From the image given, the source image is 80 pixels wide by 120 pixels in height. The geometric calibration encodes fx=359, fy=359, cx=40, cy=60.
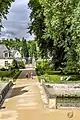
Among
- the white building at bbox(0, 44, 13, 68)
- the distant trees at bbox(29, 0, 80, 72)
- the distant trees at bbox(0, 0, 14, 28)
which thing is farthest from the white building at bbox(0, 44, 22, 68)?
the distant trees at bbox(0, 0, 14, 28)

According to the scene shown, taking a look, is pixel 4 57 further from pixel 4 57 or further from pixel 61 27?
pixel 61 27

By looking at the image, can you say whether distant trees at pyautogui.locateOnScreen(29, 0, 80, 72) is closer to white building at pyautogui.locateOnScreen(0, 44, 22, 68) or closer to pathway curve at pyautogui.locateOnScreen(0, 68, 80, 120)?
pathway curve at pyautogui.locateOnScreen(0, 68, 80, 120)

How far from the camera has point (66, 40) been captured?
44.0 metres

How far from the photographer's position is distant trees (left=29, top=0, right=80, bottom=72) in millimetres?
34719

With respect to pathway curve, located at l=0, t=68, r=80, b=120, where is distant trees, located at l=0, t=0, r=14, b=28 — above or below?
above

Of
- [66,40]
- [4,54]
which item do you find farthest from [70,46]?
[4,54]

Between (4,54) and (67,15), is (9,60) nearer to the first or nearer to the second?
(4,54)

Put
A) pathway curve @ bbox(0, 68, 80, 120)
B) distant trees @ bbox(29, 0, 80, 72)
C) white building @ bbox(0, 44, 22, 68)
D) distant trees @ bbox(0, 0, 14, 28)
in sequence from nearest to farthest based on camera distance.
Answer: pathway curve @ bbox(0, 68, 80, 120) → distant trees @ bbox(29, 0, 80, 72) → distant trees @ bbox(0, 0, 14, 28) → white building @ bbox(0, 44, 22, 68)

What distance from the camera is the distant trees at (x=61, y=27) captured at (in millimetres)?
34719

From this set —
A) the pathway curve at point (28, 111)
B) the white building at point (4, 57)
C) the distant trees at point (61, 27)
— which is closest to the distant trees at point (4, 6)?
the distant trees at point (61, 27)

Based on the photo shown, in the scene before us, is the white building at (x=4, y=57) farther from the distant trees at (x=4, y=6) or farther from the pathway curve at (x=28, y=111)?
the pathway curve at (x=28, y=111)

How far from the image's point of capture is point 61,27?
40.2m

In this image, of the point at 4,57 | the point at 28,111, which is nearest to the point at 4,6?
the point at 28,111

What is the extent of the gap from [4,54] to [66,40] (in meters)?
53.8
